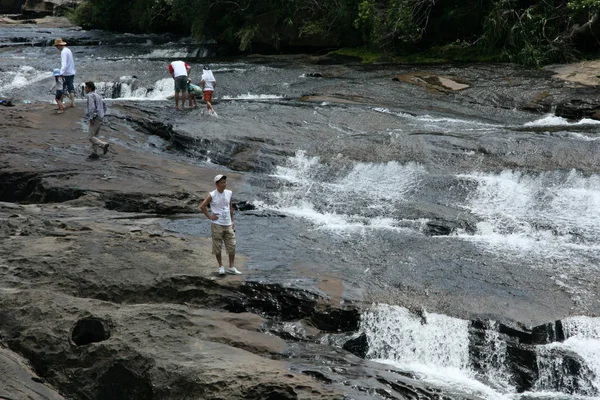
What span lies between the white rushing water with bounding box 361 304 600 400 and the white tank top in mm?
2294

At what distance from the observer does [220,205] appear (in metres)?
10.2

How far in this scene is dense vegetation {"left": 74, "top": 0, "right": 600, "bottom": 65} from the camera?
2350 cm

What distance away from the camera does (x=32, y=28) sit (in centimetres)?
4262

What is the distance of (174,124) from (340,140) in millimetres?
3884

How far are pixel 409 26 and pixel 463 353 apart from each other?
17805 millimetres

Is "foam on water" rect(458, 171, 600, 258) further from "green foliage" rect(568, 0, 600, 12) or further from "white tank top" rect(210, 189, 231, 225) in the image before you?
"green foliage" rect(568, 0, 600, 12)

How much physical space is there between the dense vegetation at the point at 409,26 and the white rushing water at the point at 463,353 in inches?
584

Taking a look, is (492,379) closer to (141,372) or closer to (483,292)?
(483,292)

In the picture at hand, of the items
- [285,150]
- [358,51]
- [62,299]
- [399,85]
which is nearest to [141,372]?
[62,299]

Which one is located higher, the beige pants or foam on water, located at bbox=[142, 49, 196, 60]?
foam on water, located at bbox=[142, 49, 196, 60]

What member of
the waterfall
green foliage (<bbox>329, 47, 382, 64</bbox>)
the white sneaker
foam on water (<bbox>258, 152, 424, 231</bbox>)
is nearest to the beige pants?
foam on water (<bbox>258, 152, 424, 231</bbox>)

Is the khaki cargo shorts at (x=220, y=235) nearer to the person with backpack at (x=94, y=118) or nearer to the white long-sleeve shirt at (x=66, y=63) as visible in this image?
the person with backpack at (x=94, y=118)

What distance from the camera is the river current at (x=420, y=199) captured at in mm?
10141

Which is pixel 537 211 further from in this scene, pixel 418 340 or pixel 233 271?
pixel 233 271
